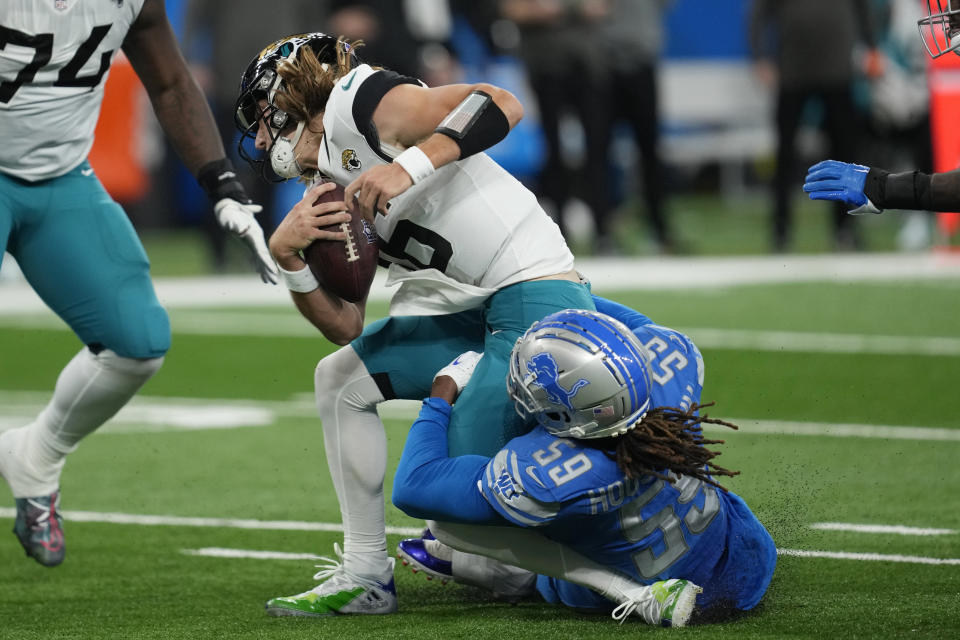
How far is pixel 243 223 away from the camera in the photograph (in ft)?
15.9

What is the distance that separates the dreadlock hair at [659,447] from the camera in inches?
146

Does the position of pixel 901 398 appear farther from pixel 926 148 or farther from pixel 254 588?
pixel 926 148

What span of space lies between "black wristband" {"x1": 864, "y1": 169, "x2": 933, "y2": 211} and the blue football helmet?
708mm

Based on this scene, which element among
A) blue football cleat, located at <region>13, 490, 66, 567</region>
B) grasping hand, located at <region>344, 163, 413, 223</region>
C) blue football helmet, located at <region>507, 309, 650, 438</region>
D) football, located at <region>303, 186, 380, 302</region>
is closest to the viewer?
blue football helmet, located at <region>507, 309, 650, 438</region>

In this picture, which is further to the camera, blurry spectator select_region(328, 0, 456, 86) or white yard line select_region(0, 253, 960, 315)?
blurry spectator select_region(328, 0, 456, 86)

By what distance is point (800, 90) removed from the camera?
482 inches

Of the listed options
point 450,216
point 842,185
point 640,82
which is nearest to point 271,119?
point 450,216

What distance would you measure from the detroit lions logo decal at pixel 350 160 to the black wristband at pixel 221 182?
921 mm

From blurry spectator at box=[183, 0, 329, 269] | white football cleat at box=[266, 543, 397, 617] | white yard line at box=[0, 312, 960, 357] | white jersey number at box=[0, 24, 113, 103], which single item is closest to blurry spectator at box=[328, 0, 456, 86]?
blurry spectator at box=[183, 0, 329, 269]

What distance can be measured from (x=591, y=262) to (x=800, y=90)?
2.03 meters

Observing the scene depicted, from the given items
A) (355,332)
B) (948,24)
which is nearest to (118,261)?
(355,332)

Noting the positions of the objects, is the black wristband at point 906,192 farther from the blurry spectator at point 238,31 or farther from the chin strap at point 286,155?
the blurry spectator at point 238,31

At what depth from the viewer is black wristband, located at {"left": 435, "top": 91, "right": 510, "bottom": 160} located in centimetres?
389

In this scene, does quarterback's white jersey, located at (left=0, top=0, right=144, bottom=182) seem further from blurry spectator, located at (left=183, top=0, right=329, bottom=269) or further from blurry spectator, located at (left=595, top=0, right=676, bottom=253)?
blurry spectator, located at (left=595, top=0, right=676, bottom=253)
